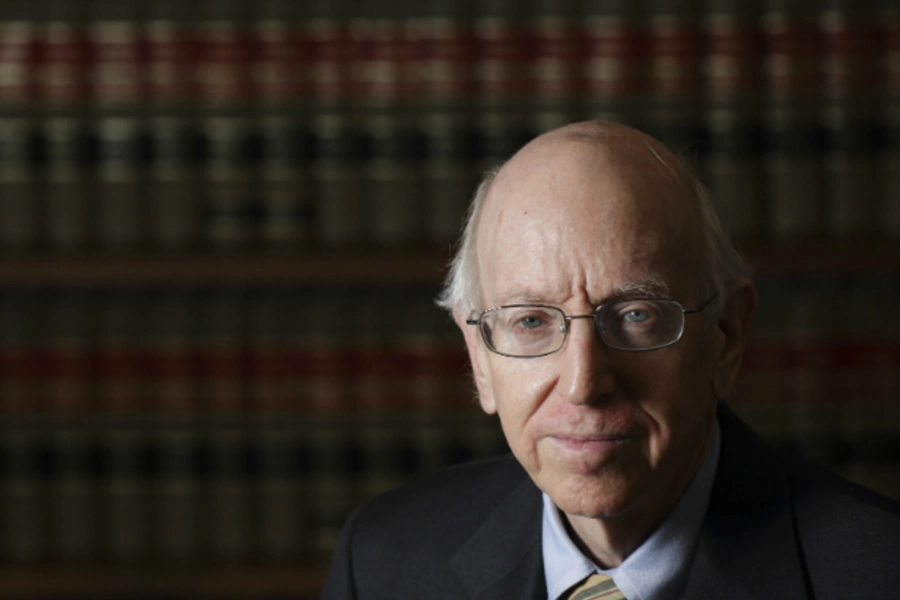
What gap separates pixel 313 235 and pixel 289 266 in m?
0.09

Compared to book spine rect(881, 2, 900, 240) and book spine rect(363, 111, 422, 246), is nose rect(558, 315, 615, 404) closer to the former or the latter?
book spine rect(363, 111, 422, 246)

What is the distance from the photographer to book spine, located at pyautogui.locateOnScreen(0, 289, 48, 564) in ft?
7.39

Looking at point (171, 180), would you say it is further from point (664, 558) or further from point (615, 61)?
point (664, 558)

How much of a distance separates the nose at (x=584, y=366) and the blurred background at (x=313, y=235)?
1.08m

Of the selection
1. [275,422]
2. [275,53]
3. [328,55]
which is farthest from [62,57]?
[275,422]

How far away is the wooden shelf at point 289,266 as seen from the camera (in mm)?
2152

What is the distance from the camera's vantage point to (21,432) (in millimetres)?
2256

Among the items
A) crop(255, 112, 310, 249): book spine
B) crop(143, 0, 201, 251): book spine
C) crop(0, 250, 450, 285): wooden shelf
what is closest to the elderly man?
crop(0, 250, 450, 285): wooden shelf

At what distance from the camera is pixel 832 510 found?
1160mm

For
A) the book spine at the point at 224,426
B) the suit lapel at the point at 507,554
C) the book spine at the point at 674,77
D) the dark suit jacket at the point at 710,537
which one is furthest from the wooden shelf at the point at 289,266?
the suit lapel at the point at 507,554

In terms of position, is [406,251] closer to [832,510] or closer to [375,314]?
[375,314]

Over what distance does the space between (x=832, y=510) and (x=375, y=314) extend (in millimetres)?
1243

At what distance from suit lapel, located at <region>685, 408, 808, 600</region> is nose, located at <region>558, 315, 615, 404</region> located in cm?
21

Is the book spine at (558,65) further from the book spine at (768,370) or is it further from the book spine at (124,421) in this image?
the book spine at (124,421)
